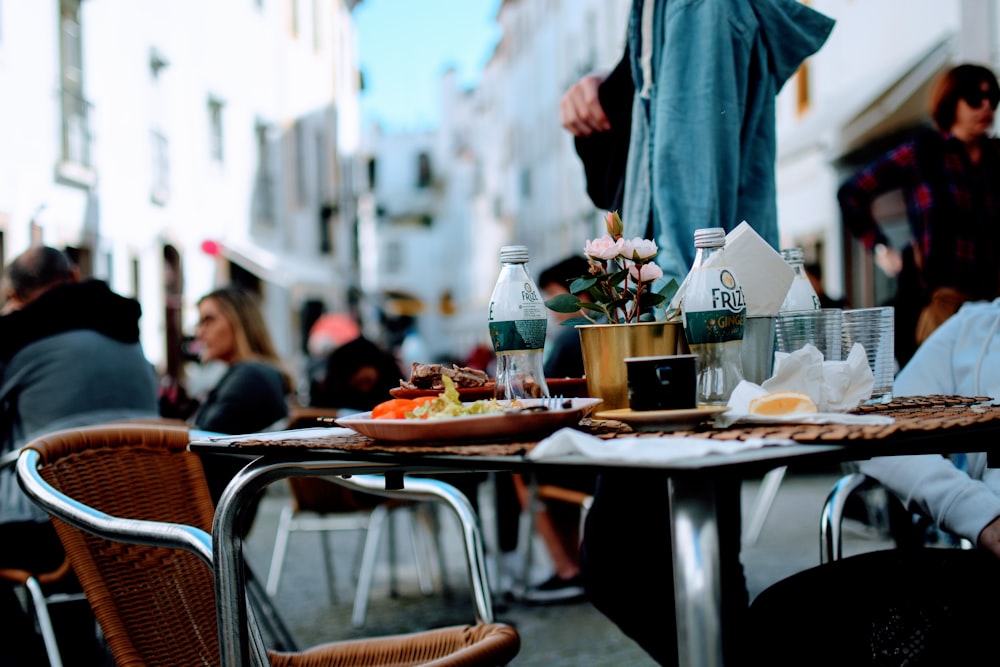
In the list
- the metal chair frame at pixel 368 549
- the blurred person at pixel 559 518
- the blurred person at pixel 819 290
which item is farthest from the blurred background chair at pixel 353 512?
the blurred person at pixel 819 290

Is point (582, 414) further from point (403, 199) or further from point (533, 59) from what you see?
point (403, 199)

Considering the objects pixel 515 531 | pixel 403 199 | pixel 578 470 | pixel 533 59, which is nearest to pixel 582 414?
pixel 578 470

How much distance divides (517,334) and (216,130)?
16.4 meters

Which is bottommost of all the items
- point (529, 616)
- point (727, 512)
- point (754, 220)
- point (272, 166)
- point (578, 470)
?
point (529, 616)

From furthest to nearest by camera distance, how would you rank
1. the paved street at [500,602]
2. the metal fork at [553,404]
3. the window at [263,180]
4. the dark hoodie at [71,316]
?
the window at [263,180] → the paved street at [500,602] → the dark hoodie at [71,316] → the metal fork at [553,404]

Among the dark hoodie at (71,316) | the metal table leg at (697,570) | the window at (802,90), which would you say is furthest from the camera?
the window at (802,90)

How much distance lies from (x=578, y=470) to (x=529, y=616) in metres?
4.19

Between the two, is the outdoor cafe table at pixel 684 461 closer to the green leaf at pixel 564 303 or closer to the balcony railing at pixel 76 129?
the green leaf at pixel 564 303

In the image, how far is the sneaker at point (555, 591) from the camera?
216 inches

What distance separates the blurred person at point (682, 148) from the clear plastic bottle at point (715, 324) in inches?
22.8

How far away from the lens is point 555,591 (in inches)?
220

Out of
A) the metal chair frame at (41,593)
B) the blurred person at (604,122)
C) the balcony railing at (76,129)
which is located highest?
the balcony railing at (76,129)

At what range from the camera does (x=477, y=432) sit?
4.58ft

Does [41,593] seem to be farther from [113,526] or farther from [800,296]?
[800,296]
